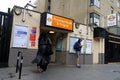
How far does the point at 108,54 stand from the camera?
1967 centimetres

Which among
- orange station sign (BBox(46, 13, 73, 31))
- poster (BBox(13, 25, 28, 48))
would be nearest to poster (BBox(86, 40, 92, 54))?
orange station sign (BBox(46, 13, 73, 31))

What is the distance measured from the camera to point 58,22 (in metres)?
12.9

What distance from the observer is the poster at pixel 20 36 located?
35.8 ft

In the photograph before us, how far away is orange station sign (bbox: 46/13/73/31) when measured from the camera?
12.2 metres

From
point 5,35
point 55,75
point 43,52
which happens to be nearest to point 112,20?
point 5,35

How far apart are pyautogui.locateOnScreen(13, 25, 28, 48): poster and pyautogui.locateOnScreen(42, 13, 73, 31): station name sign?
63.5 inches

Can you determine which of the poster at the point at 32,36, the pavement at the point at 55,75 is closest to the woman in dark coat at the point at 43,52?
the pavement at the point at 55,75

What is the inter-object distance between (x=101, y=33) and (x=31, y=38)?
8.02m

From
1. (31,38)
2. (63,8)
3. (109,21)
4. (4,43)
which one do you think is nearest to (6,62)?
(4,43)

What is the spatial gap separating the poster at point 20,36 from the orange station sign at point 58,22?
1.71m

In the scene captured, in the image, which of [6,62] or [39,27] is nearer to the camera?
[6,62]

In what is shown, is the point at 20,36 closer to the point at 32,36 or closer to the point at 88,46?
the point at 32,36

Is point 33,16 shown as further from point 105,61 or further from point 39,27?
point 105,61

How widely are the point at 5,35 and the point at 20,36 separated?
1.02m
